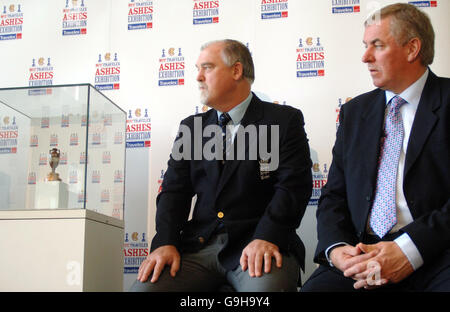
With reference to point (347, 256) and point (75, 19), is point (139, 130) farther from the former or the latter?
point (347, 256)

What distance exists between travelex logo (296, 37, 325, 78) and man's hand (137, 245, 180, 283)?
1.48 m

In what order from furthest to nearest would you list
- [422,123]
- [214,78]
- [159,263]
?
[214,78]
[159,263]
[422,123]

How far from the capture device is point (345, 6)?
3.10 meters

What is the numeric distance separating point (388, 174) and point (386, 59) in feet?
1.43

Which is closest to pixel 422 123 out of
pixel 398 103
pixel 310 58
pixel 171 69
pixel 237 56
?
pixel 398 103

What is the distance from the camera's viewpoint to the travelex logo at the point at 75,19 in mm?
3381

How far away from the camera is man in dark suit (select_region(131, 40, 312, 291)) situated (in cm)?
195

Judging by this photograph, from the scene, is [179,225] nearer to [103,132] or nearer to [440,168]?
[103,132]

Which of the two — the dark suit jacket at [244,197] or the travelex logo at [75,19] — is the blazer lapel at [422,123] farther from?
the travelex logo at [75,19]

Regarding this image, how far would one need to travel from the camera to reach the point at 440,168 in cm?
174

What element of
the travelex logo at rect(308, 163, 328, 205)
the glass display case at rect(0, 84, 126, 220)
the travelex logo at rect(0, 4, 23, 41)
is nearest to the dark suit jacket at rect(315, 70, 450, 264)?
the travelex logo at rect(308, 163, 328, 205)

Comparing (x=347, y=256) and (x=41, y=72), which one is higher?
(x=41, y=72)

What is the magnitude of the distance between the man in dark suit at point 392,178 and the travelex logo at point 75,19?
81.0 inches
